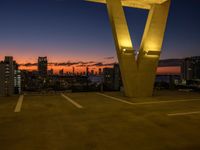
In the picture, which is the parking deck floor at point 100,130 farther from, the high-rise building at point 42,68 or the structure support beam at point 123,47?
the high-rise building at point 42,68

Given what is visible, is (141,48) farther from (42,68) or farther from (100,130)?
(42,68)

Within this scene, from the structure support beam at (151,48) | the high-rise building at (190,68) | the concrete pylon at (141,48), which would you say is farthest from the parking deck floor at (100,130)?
the high-rise building at (190,68)

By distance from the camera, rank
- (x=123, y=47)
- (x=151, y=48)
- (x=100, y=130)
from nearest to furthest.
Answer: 1. (x=100, y=130)
2. (x=123, y=47)
3. (x=151, y=48)

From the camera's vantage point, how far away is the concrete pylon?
403 inches

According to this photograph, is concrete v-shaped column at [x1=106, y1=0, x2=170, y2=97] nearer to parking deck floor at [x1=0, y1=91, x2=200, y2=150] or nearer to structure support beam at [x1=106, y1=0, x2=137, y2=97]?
structure support beam at [x1=106, y1=0, x2=137, y2=97]

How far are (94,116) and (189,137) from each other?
2.78m

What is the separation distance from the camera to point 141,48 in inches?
435

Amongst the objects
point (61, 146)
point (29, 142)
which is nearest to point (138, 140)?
point (61, 146)

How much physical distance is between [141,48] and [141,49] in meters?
0.07

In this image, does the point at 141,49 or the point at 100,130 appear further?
the point at 141,49

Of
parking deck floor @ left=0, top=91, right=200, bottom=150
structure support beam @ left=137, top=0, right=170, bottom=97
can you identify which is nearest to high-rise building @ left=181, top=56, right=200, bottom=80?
structure support beam @ left=137, top=0, right=170, bottom=97

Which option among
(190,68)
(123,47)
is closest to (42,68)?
(190,68)

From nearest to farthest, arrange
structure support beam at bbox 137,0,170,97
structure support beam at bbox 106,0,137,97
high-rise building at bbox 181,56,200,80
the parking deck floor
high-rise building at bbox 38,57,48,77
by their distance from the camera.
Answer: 1. the parking deck floor
2. structure support beam at bbox 106,0,137,97
3. structure support beam at bbox 137,0,170,97
4. high-rise building at bbox 181,56,200,80
5. high-rise building at bbox 38,57,48,77

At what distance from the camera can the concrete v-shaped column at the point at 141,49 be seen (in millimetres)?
10219
